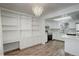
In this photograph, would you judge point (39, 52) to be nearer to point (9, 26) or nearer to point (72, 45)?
point (72, 45)

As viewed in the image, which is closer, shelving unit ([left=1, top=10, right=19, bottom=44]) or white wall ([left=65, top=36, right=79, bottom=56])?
white wall ([left=65, top=36, right=79, bottom=56])

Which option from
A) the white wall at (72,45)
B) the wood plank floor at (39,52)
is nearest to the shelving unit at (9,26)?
the wood plank floor at (39,52)

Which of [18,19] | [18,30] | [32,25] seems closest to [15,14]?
[18,19]

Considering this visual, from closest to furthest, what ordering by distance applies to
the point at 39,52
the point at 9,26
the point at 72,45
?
1. the point at 72,45
2. the point at 39,52
3. the point at 9,26

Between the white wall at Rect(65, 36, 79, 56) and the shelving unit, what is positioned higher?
the shelving unit

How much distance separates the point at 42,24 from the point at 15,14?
1692mm

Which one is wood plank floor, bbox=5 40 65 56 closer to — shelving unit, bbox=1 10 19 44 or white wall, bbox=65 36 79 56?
white wall, bbox=65 36 79 56

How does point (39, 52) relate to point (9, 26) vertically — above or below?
below

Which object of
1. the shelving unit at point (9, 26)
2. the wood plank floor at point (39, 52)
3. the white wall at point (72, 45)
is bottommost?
the wood plank floor at point (39, 52)

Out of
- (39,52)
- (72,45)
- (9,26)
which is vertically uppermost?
(9,26)

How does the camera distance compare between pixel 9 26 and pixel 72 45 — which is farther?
pixel 9 26

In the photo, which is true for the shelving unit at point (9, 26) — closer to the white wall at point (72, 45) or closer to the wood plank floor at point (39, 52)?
the wood plank floor at point (39, 52)

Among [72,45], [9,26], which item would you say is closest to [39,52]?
[72,45]

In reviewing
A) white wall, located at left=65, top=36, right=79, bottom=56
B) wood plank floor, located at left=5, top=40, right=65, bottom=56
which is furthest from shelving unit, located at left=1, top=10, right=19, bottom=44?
white wall, located at left=65, top=36, right=79, bottom=56
